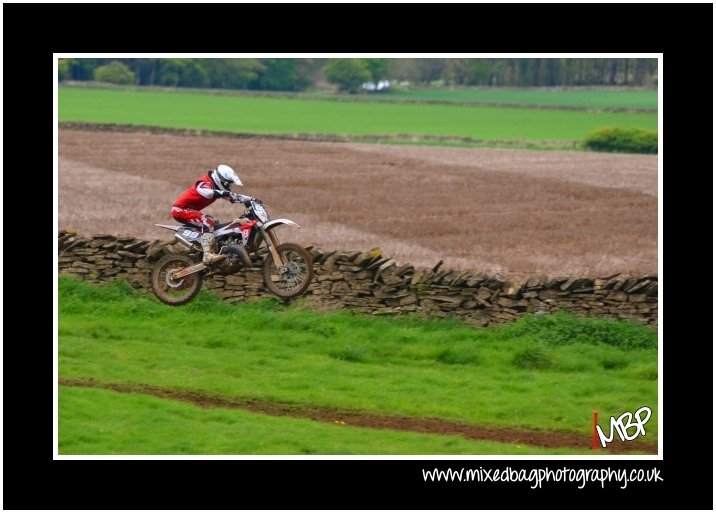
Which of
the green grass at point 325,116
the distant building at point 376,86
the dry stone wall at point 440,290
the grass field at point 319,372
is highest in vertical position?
the distant building at point 376,86

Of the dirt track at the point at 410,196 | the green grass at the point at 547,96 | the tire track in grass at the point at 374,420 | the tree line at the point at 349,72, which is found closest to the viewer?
the tire track in grass at the point at 374,420

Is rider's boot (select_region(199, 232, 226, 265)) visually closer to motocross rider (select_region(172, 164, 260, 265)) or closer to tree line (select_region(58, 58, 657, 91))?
motocross rider (select_region(172, 164, 260, 265))

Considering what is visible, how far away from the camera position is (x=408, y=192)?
4334 cm

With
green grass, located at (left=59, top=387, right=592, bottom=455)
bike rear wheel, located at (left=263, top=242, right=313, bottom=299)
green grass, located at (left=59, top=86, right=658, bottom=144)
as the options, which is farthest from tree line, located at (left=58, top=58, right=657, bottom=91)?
green grass, located at (left=59, top=387, right=592, bottom=455)

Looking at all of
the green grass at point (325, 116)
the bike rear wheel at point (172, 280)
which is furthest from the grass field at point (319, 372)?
the green grass at point (325, 116)

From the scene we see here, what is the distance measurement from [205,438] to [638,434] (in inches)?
267

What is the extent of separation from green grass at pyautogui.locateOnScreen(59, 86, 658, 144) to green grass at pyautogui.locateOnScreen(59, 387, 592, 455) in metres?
42.6

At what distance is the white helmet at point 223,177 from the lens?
18141 mm

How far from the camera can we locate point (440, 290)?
25.2 metres

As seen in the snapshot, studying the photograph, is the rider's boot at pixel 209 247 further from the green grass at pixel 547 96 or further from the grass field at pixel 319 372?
the green grass at pixel 547 96

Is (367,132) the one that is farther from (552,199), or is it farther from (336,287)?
(336,287)

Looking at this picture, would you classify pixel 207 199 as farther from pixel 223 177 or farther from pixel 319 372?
pixel 319 372

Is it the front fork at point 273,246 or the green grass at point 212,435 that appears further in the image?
the front fork at point 273,246

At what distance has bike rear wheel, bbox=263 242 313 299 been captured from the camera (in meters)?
19.7
